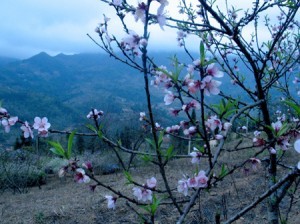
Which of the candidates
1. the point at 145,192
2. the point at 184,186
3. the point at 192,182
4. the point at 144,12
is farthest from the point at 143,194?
the point at 144,12

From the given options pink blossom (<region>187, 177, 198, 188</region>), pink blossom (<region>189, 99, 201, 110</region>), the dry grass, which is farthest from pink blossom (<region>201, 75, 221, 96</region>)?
the dry grass

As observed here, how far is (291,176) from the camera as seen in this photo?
1149 mm

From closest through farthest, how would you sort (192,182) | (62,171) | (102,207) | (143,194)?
(192,182) < (62,171) < (143,194) < (102,207)

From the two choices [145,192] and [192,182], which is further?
[145,192]

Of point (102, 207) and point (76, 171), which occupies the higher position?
point (76, 171)

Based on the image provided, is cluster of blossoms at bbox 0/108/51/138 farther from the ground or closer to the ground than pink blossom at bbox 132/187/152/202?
farther from the ground

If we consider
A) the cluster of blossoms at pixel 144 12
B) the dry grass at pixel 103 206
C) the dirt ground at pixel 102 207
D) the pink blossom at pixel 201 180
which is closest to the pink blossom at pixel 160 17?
the cluster of blossoms at pixel 144 12

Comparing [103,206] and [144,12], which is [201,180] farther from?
[103,206]

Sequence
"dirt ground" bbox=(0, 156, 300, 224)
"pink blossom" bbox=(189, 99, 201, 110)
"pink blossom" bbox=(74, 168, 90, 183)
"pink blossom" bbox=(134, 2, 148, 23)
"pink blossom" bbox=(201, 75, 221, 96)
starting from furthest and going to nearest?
"dirt ground" bbox=(0, 156, 300, 224)
"pink blossom" bbox=(74, 168, 90, 183)
"pink blossom" bbox=(189, 99, 201, 110)
"pink blossom" bbox=(201, 75, 221, 96)
"pink blossom" bbox=(134, 2, 148, 23)

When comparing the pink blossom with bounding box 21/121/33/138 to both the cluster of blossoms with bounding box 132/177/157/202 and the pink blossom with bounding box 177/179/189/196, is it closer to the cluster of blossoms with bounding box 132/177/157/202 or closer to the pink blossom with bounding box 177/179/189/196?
the cluster of blossoms with bounding box 132/177/157/202

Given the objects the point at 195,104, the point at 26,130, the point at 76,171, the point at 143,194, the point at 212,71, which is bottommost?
the point at 143,194

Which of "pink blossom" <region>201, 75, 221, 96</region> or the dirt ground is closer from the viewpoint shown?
"pink blossom" <region>201, 75, 221, 96</region>

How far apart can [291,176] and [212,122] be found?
1.64ft

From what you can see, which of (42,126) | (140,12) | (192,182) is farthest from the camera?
(42,126)
